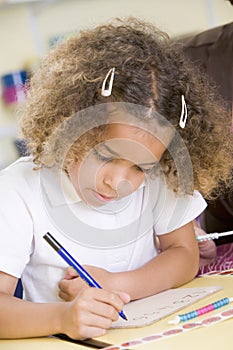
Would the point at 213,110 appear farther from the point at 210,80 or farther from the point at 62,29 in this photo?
the point at 62,29

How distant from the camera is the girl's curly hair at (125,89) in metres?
1.08

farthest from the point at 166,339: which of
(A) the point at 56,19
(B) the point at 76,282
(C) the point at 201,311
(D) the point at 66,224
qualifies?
(A) the point at 56,19

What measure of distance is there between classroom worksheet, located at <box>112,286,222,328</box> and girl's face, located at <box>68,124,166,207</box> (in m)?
0.15

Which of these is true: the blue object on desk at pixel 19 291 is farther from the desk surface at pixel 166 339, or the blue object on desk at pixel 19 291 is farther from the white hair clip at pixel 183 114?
the white hair clip at pixel 183 114

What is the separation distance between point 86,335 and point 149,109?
33 centimetres

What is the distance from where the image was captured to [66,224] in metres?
1.14

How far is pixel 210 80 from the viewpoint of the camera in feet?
5.03

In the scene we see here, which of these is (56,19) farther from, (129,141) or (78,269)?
(78,269)

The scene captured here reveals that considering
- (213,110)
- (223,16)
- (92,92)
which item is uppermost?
(92,92)

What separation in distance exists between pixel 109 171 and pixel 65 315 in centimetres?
22

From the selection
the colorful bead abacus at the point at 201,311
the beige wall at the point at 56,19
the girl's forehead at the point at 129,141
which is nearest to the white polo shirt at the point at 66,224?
the girl's forehead at the point at 129,141

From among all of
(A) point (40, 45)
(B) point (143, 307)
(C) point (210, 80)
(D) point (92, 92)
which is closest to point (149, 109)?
(D) point (92, 92)

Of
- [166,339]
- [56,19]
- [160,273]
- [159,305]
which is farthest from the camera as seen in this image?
[56,19]

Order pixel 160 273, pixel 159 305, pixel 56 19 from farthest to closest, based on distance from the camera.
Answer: pixel 56 19, pixel 160 273, pixel 159 305
